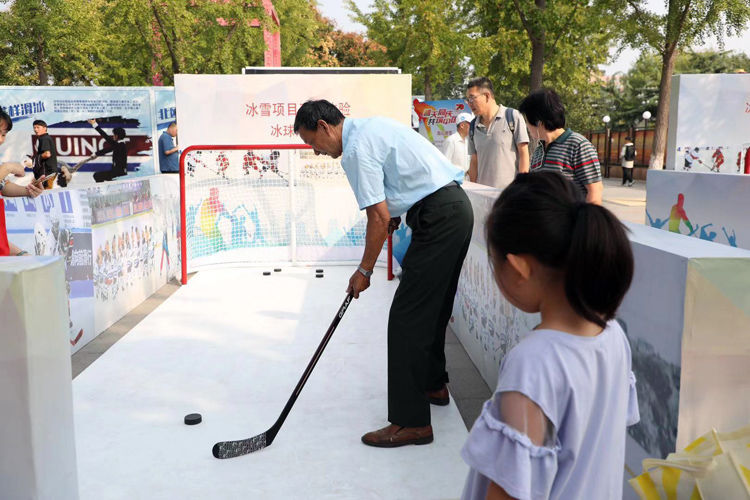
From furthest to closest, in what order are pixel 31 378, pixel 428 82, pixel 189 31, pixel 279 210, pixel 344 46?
pixel 344 46, pixel 428 82, pixel 189 31, pixel 279 210, pixel 31 378

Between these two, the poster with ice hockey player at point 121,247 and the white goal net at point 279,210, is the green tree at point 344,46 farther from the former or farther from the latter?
the poster with ice hockey player at point 121,247

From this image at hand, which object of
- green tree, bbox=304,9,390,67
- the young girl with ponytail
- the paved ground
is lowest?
the paved ground

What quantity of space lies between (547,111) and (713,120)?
8.35 metres

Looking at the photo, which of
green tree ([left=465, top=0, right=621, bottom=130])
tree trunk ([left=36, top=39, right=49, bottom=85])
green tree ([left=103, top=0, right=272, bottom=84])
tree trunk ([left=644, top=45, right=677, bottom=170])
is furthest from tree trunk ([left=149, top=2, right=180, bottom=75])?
tree trunk ([left=644, top=45, right=677, bottom=170])

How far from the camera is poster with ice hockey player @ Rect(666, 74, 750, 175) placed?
11133 millimetres

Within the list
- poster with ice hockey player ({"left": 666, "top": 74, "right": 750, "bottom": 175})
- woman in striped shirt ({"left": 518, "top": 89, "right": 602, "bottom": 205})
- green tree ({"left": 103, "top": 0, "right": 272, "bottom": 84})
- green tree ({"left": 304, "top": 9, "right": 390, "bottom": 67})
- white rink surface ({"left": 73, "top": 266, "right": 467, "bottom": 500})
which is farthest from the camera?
green tree ({"left": 304, "top": 9, "right": 390, "bottom": 67})

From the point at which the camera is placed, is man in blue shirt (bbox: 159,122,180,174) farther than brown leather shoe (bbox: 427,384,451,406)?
Yes

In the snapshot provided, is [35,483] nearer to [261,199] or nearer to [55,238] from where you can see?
[55,238]

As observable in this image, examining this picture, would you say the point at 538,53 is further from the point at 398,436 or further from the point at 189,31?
the point at 398,436

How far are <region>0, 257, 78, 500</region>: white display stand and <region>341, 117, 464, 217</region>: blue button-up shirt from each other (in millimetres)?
1560

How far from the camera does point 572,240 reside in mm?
1274

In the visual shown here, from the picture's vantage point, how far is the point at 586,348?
1.32m

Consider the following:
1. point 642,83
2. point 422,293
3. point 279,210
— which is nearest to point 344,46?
point 642,83

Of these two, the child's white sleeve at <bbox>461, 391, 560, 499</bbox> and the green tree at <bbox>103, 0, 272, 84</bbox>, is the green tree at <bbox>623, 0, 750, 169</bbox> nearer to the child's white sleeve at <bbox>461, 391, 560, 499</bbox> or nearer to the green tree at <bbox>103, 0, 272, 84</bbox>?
the green tree at <bbox>103, 0, 272, 84</bbox>
